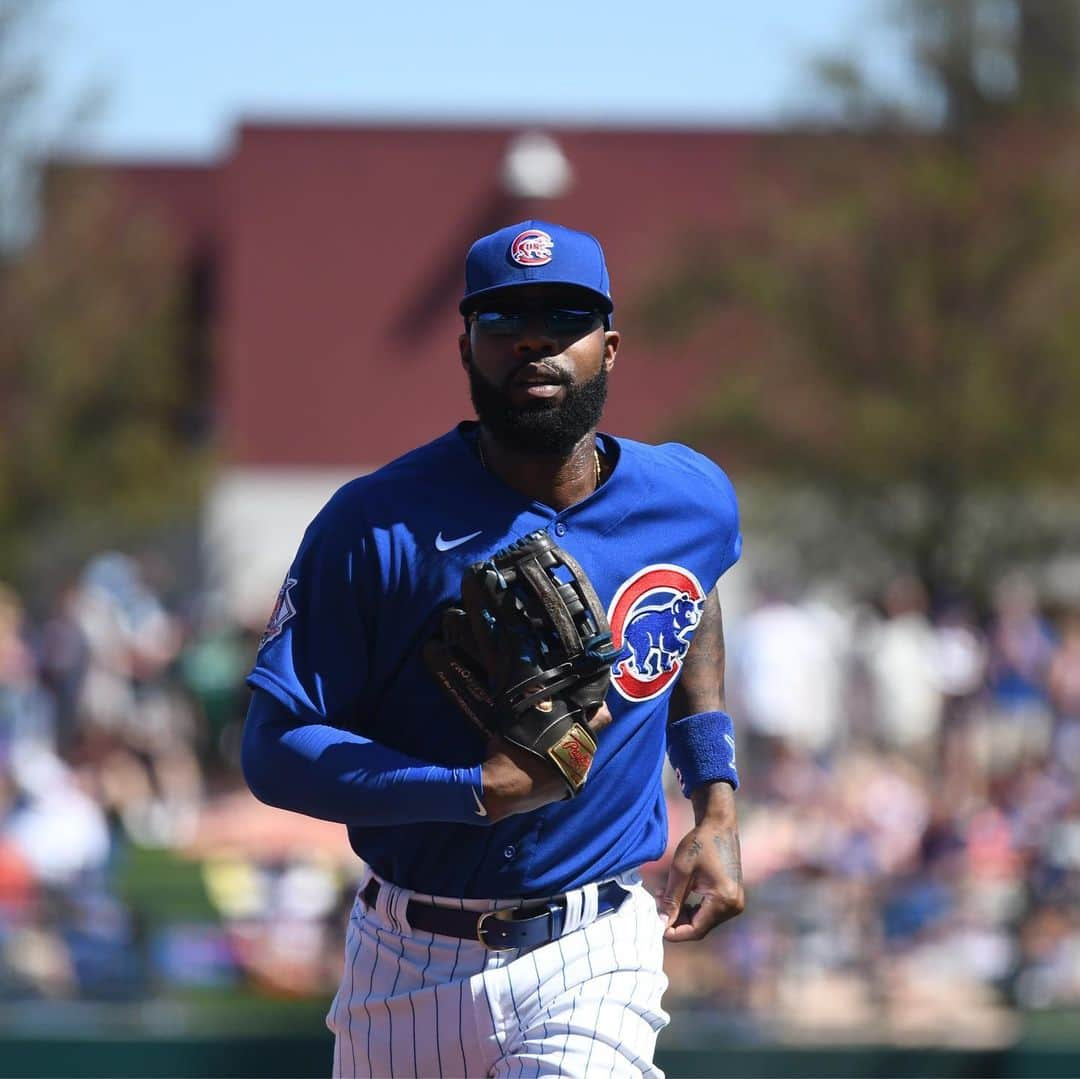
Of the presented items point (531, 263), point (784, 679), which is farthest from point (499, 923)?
point (784, 679)

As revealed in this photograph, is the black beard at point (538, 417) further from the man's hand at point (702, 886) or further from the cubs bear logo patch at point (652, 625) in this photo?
the man's hand at point (702, 886)

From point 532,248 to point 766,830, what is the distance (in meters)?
7.93

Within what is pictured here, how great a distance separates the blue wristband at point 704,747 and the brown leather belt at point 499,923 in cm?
46

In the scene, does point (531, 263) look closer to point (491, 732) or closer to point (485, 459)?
point (485, 459)

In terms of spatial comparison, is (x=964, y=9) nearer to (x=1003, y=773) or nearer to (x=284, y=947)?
(x=1003, y=773)

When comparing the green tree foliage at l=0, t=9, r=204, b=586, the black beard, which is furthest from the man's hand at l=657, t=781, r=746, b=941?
the green tree foliage at l=0, t=9, r=204, b=586

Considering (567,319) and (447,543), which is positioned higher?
(567,319)

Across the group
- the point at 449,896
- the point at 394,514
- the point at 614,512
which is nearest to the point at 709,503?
the point at 614,512

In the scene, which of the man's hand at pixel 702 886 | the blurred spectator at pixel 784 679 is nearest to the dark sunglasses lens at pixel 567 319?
the man's hand at pixel 702 886

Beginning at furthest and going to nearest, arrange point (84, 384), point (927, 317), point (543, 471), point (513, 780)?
point (84, 384) → point (927, 317) → point (543, 471) → point (513, 780)

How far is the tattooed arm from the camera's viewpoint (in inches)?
149

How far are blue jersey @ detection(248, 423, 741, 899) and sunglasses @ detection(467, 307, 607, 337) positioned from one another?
9.9 inches

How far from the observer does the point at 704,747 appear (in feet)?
12.9

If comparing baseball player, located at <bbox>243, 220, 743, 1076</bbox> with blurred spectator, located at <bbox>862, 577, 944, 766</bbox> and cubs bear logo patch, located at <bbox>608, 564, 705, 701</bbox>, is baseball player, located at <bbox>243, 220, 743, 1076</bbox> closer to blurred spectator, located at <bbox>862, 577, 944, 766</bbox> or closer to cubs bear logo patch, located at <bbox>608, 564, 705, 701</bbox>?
cubs bear logo patch, located at <bbox>608, 564, 705, 701</bbox>
